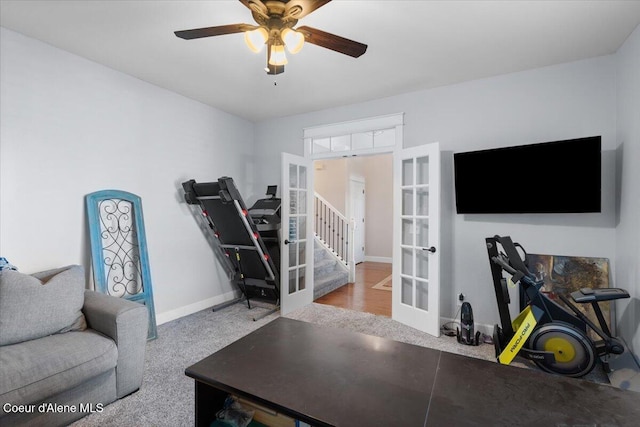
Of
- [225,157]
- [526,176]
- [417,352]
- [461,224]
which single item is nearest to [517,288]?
[461,224]

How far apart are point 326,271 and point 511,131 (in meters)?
3.51

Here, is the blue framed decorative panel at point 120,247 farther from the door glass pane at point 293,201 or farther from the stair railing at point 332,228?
the stair railing at point 332,228

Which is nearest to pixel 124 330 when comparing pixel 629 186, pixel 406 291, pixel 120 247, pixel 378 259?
pixel 120 247

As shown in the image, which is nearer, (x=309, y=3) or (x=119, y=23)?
(x=309, y=3)

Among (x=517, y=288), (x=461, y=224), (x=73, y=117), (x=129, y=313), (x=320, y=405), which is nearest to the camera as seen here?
(x=320, y=405)

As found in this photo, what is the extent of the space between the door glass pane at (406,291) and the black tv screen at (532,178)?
1.05m

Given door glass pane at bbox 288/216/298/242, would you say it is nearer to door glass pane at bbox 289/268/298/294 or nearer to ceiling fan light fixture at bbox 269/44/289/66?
door glass pane at bbox 289/268/298/294

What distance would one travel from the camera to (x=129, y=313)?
6.97 feet

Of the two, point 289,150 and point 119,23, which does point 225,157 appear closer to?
point 289,150

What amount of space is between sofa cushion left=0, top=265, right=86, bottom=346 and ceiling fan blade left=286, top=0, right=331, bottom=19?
7.90 ft

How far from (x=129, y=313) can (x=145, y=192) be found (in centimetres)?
167

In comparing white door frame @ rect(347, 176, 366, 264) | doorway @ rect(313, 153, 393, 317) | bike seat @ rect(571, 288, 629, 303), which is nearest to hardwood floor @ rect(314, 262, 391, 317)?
doorway @ rect(313, 153, 393, 317)

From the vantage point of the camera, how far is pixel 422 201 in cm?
346

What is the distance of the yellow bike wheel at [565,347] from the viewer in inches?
88.0
